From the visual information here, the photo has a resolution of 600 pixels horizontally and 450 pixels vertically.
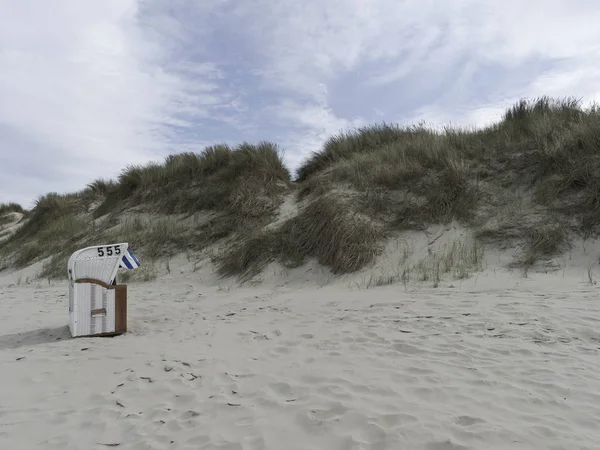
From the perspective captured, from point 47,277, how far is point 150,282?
12.9 feet

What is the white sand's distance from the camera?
8.47 ft

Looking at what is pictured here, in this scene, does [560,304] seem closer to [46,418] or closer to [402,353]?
[402,353]

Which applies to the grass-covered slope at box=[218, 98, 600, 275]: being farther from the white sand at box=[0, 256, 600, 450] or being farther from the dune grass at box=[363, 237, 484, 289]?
the white sand at box=[0, 256, 600, 450]

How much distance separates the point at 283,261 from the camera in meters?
9.12

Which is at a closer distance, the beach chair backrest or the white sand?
the white sand

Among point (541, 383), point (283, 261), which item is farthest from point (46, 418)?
point (283, 261)

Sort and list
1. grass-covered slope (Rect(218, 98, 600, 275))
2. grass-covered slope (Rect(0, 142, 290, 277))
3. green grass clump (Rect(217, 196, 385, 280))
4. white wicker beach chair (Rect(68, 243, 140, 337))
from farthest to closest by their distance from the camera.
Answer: grass-covered slope (Rect(0, 142, 290, 277)) < green grass clump (Rect(217, 196, 385, 280)) < grass-covered slope (Rect(218, 98, 600, 275)) < white wicker beach chair (Rect(68, 243, 140, 337))

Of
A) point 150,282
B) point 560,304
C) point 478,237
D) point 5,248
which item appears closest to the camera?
point 560,304

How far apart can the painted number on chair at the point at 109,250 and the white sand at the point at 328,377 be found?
1.06 meters

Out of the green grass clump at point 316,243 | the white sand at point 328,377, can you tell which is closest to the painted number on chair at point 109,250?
the white sand at point 328,377

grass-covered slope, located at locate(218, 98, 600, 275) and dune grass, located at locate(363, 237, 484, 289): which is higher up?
grass-covered slope, located at locate(218, 98, 600, 275)

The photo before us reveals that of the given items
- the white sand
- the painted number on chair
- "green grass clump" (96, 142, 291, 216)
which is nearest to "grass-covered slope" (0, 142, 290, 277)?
"green grass clump" (96, 142, 291, 216)

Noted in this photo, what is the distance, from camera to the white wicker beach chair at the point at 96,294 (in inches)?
201

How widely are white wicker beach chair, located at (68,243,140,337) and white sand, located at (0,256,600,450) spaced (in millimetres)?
219
